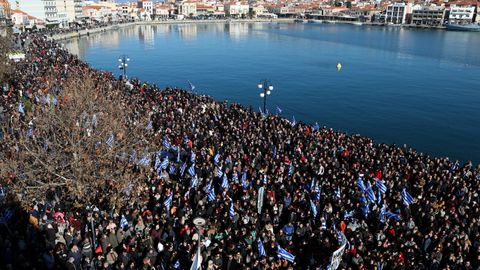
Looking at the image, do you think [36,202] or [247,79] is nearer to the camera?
[36,202]

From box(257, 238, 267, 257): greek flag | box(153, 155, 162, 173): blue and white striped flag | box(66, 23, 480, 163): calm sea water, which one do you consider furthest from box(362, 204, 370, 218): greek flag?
box(66, 23, 480, 163): calm sea water

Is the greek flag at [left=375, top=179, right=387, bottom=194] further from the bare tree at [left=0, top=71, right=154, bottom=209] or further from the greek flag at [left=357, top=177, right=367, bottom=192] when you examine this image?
the bare tree at [left=0, top=71, right=154, bottom=209]

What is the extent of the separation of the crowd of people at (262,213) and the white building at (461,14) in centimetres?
16383

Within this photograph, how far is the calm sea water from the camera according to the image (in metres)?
39.5

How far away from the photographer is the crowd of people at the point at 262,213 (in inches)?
459

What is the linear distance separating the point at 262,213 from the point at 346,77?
5027cm

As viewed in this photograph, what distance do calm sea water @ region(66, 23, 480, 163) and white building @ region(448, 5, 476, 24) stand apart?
61.3 m

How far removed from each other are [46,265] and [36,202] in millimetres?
4298

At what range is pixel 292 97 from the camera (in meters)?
49.7

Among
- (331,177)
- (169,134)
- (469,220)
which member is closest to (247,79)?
(169,134)

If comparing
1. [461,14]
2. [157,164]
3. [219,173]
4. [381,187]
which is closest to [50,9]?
[157,164]

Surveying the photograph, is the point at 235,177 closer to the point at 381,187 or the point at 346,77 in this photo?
the point at 381,187

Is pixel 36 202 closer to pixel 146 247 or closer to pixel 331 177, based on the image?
pixel 146 247

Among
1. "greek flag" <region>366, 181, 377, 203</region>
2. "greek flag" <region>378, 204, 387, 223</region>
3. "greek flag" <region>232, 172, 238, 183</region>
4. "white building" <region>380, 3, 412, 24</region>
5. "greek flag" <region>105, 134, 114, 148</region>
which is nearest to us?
→ "greek flag" <region>378, 204, 387, 223</region>
